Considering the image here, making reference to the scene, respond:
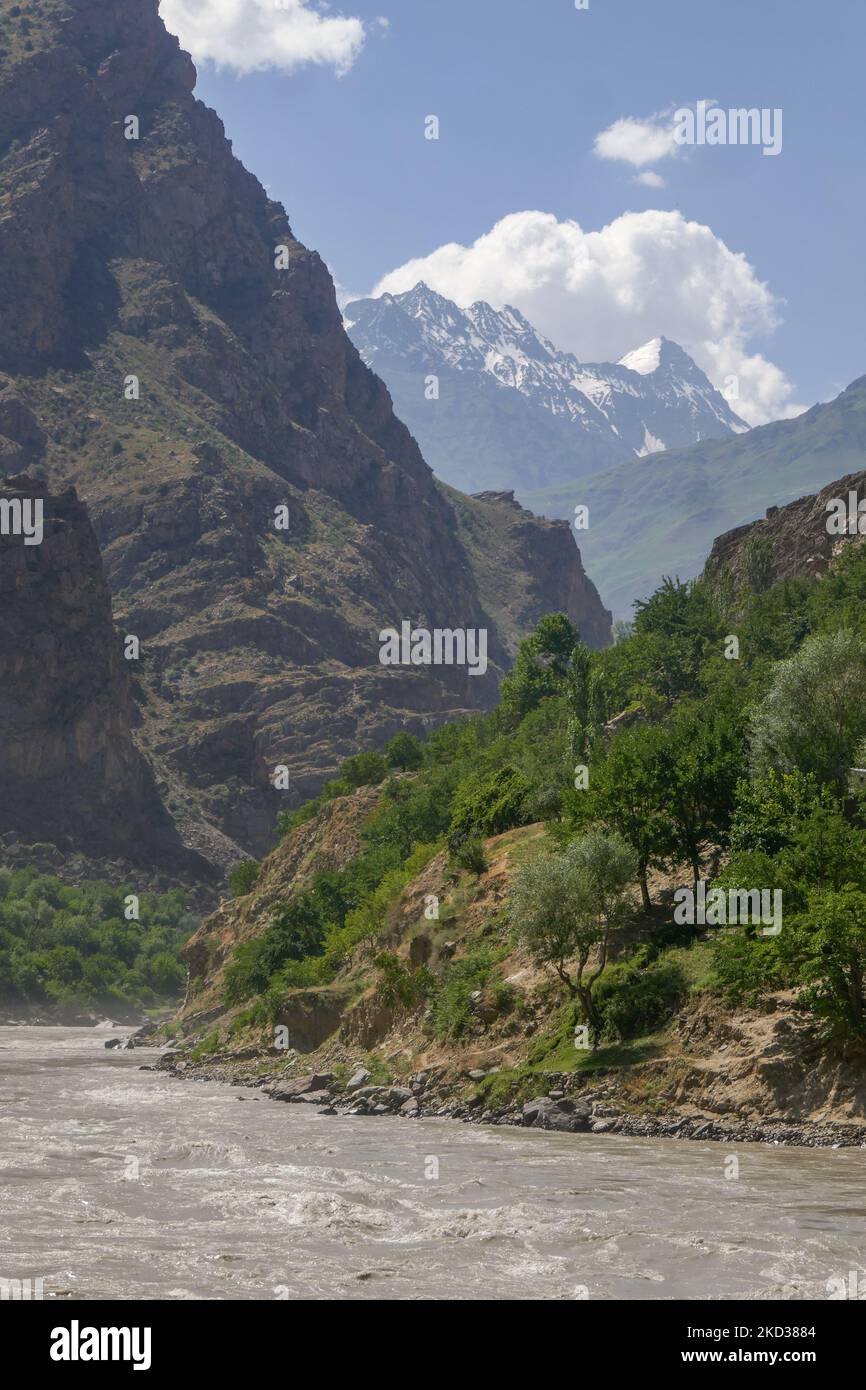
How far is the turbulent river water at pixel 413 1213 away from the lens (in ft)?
88.0

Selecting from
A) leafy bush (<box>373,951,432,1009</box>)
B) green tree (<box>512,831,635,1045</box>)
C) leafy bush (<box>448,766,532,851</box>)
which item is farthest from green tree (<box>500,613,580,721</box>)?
green tree (<box>512,831,635,1045</box>)

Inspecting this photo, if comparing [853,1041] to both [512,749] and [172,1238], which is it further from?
[512,749]

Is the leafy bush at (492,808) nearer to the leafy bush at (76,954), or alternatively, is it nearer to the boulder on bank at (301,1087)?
the boulder on bank at (301,1087)

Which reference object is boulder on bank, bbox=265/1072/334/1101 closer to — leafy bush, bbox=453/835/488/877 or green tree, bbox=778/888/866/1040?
leafy bush, bbox=453/835/488/877

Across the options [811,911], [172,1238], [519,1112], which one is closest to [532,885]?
[519,1112]

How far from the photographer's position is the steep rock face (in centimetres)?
10844

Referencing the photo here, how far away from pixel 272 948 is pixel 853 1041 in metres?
57.6

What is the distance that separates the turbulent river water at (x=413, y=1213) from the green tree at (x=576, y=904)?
267 inches

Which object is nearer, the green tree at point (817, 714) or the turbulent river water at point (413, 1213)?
the turbulent river water at point (413, 1213)

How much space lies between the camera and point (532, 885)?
5400cm

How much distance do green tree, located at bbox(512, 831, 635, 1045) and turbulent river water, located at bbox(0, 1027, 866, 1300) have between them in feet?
22.2

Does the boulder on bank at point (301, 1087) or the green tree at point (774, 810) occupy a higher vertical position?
the green tree at point (774, 810)

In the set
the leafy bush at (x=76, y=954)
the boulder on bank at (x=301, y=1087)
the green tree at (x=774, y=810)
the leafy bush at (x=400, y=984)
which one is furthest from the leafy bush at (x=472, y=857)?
the leafy bush at (x=76, y=954)
